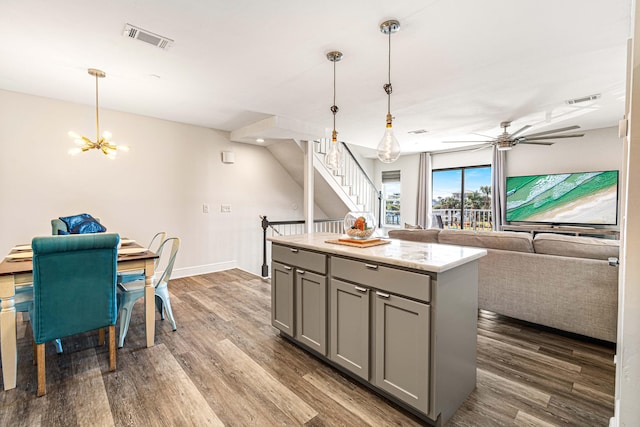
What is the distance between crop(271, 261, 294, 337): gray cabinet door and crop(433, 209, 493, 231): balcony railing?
221 inches

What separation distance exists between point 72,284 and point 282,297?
1518 millimetres

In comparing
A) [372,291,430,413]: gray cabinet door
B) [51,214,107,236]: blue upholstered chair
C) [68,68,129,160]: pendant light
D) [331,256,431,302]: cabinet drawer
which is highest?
[68,68,129,160]: pendant light

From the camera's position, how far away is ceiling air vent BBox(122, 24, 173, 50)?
2.19 meters

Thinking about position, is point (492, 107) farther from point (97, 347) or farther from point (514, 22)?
point (97, 347)

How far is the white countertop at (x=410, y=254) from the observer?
159cm

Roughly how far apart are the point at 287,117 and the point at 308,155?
87 centimetres

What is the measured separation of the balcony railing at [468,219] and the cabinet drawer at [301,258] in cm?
563

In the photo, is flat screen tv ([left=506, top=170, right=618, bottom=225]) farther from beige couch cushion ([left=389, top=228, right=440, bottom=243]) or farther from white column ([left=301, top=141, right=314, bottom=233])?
white column ([left=301, top=141, right=314, bottom=233])

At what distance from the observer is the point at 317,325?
7.41 feet

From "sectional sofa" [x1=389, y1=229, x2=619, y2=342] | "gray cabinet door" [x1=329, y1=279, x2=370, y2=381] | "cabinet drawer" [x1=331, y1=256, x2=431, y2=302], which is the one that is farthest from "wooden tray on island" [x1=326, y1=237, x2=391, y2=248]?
"sectional sofa" [x1=389, y1=229, x2=619, y2=342]

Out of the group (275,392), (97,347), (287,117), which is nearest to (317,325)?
(275,392)

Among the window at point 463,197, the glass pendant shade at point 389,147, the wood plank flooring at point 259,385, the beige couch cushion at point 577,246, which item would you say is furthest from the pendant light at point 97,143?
the window at point 463,197

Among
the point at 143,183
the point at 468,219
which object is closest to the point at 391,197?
the point at 468,219

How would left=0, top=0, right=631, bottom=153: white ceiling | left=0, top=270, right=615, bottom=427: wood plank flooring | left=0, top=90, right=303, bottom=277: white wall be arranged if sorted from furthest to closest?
left=0, top=90, right=303, bottom=277: white wall
left=0, top=0, right=631, bottom=153: white ceiling
left=0, top=270, right=615, bottom=427: wood plank flooring
